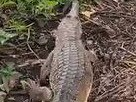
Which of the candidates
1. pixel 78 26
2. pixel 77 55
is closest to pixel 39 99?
pixel 77 55

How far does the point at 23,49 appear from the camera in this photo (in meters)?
4.75

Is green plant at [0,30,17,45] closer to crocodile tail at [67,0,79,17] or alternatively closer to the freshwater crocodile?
the freshwater crocodile

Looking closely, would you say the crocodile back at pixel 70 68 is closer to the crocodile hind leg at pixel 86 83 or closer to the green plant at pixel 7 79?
the crocodile hind leg at pixel 86 83

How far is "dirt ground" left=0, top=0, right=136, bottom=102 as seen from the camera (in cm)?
433

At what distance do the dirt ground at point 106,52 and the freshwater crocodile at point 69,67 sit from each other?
0.57 feet

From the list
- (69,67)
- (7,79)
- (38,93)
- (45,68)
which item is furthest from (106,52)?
(7,79)

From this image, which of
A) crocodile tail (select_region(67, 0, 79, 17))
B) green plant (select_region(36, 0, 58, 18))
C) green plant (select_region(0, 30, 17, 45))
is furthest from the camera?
green plant (select_region(36, 0, 58, 18))

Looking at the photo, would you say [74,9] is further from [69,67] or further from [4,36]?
[69,67]

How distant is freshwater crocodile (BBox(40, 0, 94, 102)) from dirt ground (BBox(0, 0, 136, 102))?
173 mm

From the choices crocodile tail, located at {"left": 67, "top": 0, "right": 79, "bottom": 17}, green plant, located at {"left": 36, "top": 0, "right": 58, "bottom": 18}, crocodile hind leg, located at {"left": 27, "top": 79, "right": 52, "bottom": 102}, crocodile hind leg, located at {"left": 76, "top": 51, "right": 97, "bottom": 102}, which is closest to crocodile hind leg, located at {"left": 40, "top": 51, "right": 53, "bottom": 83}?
crocodile hind leg, located at {"left": 27, "top": 79, "right": 52, "bottom": 102}

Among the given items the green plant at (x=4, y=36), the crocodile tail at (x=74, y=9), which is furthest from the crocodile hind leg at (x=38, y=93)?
the crocodile tail at (x=74, y=9)

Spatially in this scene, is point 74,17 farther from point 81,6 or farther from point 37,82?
point 37,82

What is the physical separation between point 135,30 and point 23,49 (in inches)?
50.7

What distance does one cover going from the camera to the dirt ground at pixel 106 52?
4.33m
